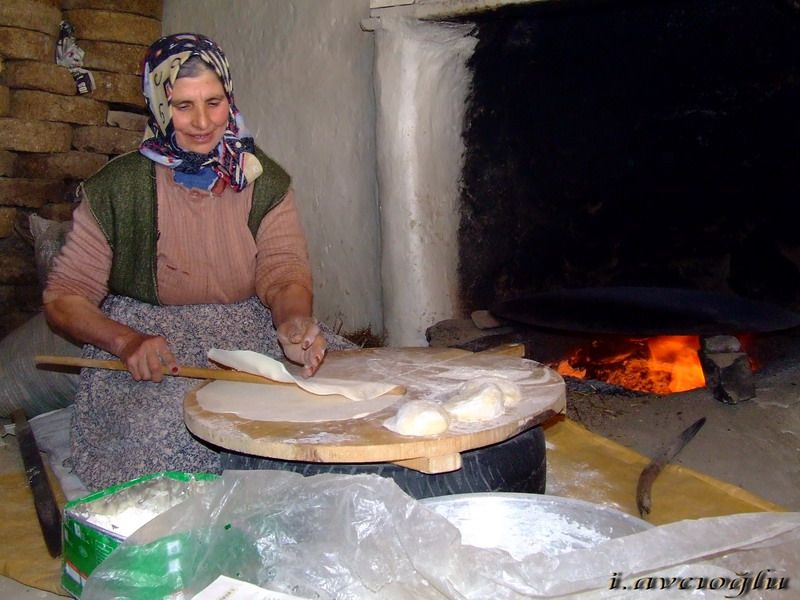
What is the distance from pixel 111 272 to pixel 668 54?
8.30 ft

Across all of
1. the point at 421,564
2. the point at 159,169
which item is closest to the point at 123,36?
the point at 159,169

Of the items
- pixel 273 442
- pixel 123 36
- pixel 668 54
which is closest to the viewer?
pixel 273 442

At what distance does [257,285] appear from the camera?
2.44m

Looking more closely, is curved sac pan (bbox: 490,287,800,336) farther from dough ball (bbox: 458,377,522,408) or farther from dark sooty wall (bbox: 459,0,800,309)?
dough ball (bbox: 458,377,522,408)

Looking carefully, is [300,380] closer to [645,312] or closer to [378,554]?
[378,554]

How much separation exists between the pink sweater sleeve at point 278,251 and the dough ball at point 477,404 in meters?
0.80

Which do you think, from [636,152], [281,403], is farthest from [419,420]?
[636,152]

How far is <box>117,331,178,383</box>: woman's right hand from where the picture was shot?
1995 millimetres

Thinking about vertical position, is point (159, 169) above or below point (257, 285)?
above

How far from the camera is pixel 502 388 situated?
179 centimetres

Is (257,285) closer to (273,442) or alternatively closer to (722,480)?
(273,442)

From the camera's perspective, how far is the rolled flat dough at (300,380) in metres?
1.83

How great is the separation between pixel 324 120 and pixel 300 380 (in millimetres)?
1786

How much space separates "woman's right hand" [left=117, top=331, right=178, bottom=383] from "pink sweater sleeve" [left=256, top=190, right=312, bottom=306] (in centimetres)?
43
